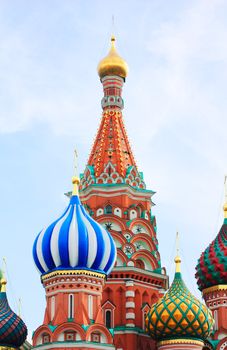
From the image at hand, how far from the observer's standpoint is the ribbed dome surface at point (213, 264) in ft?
96.5

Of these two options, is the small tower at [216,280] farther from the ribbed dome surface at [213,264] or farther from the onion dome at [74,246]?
the onion dome at [74,246]

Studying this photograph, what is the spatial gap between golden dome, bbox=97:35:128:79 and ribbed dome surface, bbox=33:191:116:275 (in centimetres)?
795

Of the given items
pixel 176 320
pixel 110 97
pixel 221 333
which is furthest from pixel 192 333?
pixel 110 97

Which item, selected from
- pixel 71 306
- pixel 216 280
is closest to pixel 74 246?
pixel 71 306

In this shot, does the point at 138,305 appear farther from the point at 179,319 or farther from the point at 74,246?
the point at 74,246

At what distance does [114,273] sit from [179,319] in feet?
12.1

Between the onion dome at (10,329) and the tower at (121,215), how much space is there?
287 centimetres

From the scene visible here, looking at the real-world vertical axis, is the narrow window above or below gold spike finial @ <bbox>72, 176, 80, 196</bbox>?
below

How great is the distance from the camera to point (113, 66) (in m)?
32.7

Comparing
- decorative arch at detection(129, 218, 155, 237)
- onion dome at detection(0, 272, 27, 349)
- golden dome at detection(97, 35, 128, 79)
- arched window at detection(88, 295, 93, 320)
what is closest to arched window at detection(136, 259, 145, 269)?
decorative arch at detection(129, 218, 155, 237)

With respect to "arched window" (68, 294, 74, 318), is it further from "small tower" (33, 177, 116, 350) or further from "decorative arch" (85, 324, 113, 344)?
"decorative arch" (85, 324, 113, 344)

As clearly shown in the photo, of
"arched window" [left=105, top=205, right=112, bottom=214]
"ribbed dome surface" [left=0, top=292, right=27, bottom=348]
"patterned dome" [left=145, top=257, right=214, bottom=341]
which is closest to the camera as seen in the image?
"patterned dome" [left=145, top=257, right=214, bottom=341]

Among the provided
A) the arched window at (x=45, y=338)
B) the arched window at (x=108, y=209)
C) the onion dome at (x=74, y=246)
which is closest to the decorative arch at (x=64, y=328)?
the arched window at (x=45, y=338)

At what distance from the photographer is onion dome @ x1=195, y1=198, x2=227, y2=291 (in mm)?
29406
